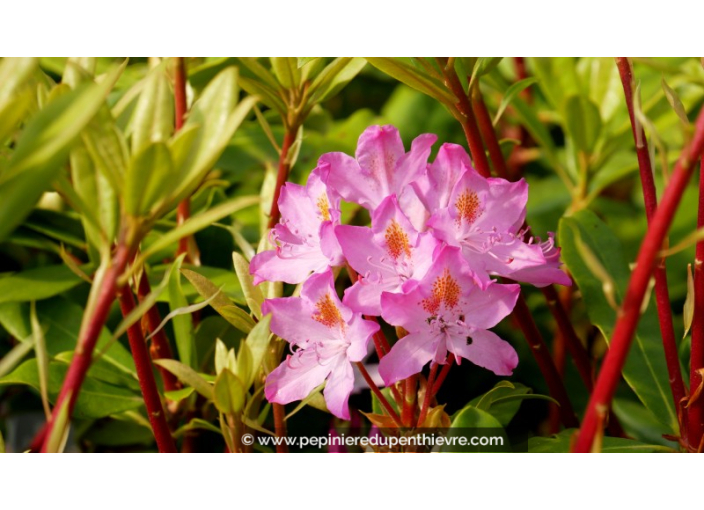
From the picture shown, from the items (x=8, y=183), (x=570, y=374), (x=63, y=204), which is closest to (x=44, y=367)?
(x=8, y=183)

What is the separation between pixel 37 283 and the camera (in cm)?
95

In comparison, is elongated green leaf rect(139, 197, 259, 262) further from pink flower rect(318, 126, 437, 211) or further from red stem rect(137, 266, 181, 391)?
red stem rect(137, 266, 181, 391)

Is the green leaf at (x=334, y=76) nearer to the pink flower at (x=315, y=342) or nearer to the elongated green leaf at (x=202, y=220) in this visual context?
the pink flower at (x=315, y=342)

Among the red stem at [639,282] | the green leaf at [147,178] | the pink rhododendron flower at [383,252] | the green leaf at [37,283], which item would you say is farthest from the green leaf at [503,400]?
the green leaf at [37,283]

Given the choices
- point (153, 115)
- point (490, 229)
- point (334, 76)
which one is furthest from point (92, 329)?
point (334, 76)

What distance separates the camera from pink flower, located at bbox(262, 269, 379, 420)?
0.70 metres

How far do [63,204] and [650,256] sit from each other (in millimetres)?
862

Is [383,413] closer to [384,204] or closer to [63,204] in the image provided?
[384,204]

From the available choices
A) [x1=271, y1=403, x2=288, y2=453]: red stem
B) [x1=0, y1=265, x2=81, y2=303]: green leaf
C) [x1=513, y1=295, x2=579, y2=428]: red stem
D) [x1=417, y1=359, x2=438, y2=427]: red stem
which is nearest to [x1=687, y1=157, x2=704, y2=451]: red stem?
[x1=513, y1=295, x2=579, y2=428]: red stem

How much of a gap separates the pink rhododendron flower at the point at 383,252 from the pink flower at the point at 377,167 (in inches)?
2.2

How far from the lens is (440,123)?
134 centimetres

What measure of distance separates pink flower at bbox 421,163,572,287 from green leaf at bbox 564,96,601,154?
464 millimetres

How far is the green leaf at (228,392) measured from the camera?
683 mm

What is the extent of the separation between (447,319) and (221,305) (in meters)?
0.22
